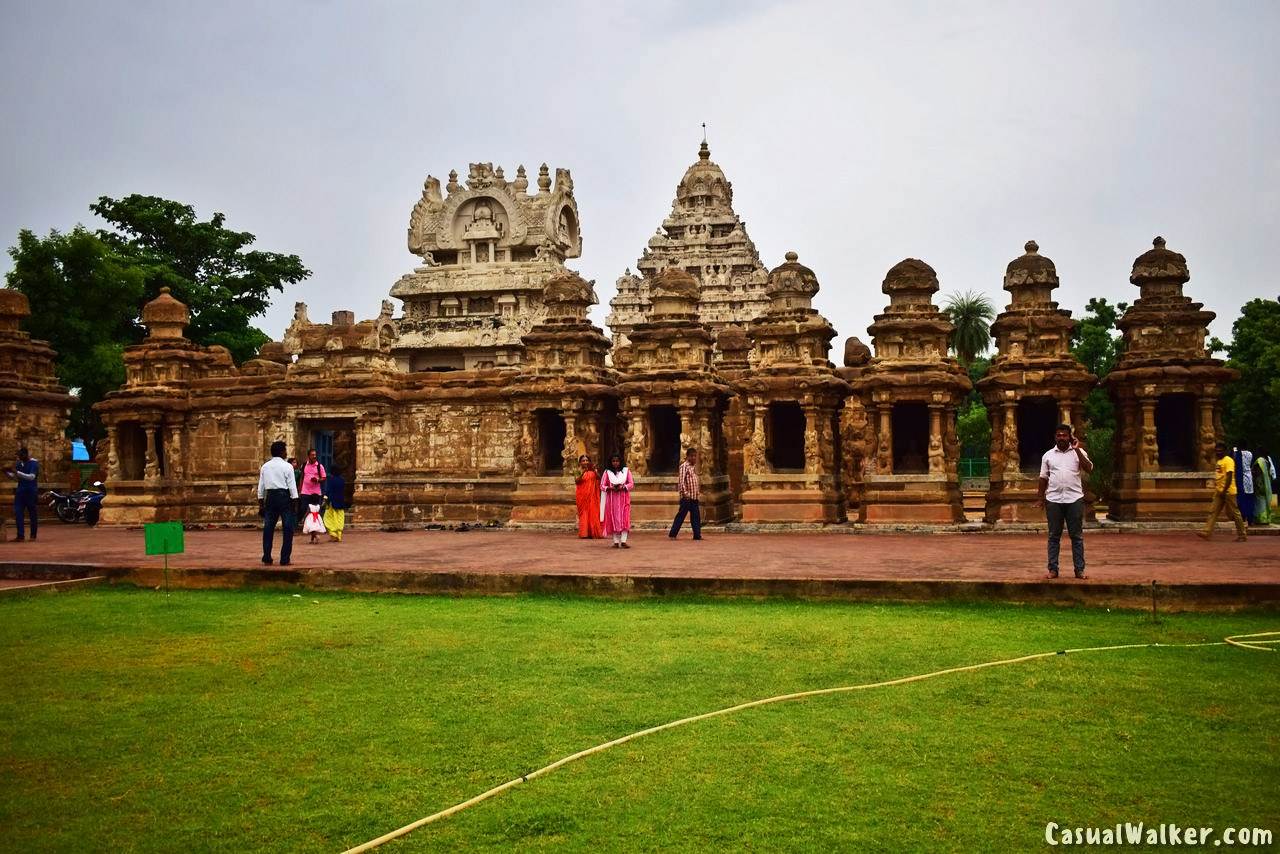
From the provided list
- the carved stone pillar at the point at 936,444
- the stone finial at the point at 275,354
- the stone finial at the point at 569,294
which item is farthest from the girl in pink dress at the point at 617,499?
the stone finial at the point at 275,354

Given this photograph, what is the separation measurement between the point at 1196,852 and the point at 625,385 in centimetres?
1672

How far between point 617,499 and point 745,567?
3664 mm

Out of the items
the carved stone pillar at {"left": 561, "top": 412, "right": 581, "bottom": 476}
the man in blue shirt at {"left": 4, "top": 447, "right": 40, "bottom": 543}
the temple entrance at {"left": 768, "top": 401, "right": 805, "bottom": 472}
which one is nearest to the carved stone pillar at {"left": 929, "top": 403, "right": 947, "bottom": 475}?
the temple entrance at {"left": 768, "top": 401, "right": 805, "bottom": 472}

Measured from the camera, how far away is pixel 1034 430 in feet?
67.4

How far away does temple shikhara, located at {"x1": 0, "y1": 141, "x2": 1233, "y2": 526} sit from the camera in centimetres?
1933

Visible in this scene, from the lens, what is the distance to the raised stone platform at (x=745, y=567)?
34.5 feet

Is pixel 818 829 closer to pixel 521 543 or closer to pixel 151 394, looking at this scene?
pixel 521 543

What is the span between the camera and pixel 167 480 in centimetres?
2389

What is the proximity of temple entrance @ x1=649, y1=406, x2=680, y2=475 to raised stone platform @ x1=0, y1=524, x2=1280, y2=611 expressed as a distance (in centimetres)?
351

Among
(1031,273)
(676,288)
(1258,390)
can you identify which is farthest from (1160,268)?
(1258,390)

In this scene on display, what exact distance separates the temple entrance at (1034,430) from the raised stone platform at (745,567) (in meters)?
2.71

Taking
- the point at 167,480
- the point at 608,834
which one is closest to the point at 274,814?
the point at 608,834

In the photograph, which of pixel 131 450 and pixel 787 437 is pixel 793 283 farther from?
pixel 131 450

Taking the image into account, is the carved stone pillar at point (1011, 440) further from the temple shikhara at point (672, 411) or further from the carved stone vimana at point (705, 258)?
the carved stone vimana at point (705, 258)
